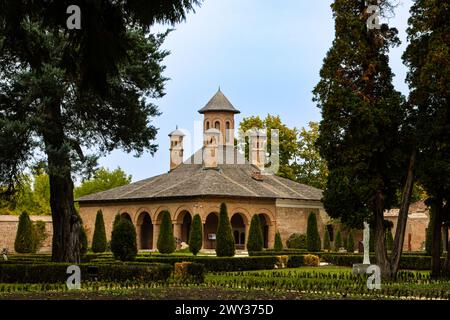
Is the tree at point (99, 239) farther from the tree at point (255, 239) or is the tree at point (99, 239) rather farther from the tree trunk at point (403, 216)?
the tree trunk at point (403, 216)

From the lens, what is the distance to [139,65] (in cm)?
2408

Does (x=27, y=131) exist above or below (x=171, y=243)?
above

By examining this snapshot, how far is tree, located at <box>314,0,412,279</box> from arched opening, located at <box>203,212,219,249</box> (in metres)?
32.4

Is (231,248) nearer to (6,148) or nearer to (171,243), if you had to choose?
(171,243)

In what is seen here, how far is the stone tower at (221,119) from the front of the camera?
6725cm

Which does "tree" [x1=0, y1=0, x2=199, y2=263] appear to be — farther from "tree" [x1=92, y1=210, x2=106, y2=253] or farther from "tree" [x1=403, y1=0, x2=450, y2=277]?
"tree" [x1=92, y1=210, x2=106, y2=253]

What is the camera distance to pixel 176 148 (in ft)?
236

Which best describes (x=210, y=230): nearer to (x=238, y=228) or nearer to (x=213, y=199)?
(x=238, y=228)

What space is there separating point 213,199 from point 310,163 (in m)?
18.6

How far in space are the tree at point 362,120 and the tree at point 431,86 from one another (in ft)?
1.97
